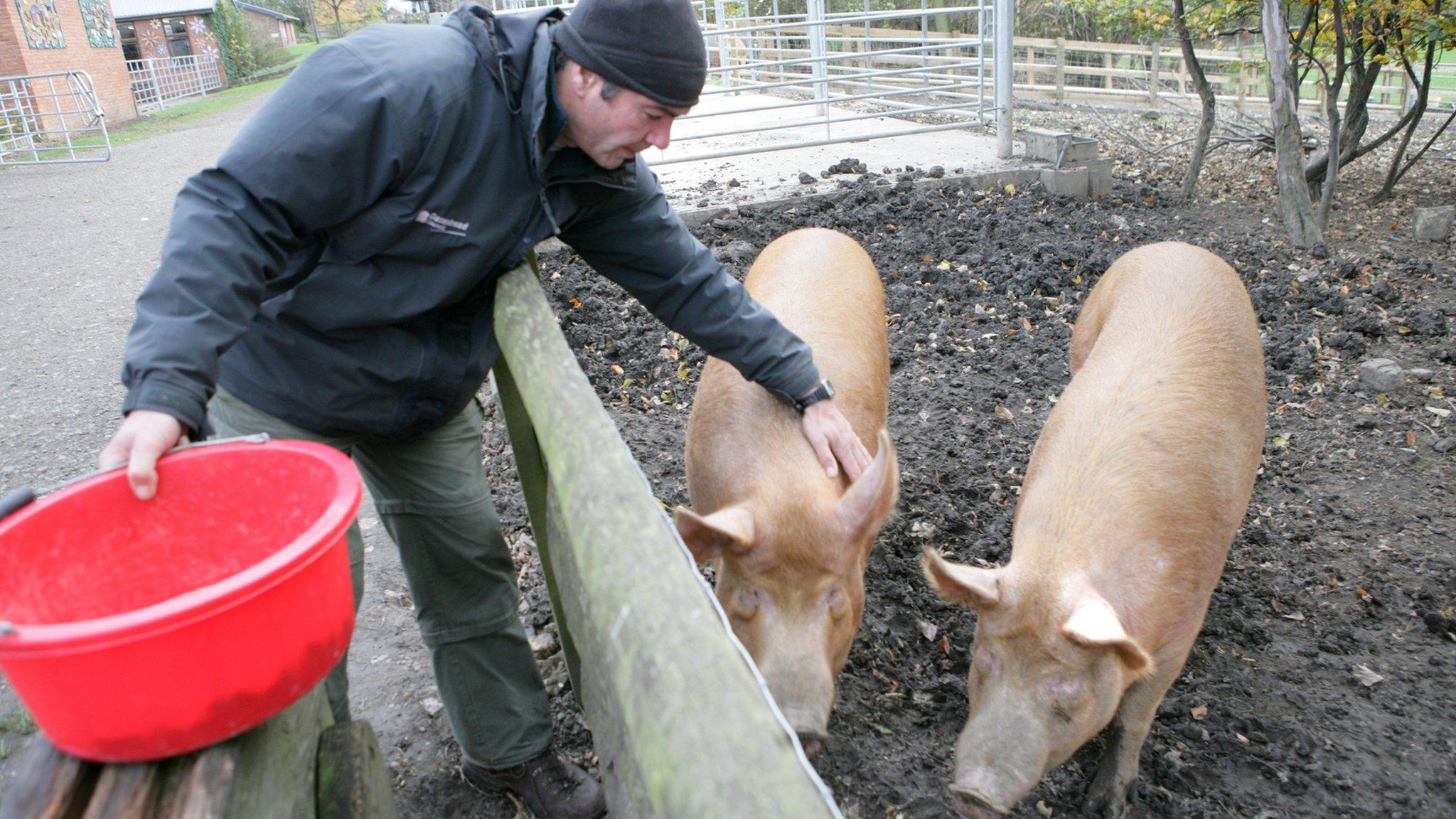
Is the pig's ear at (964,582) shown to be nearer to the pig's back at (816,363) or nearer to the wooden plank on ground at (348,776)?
the pig's back at (816,363)

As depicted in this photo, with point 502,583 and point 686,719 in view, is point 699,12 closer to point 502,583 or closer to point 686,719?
point 502,583

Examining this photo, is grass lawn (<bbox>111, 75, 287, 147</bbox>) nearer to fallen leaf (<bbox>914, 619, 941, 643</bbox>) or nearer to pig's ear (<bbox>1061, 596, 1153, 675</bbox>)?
fallen leaf (<bbox>914, 619, 941, 643</bbox>)

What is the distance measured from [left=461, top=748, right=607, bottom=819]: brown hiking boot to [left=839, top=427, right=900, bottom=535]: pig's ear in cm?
112

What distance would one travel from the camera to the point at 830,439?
10.2ft

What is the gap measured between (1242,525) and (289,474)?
4.05m

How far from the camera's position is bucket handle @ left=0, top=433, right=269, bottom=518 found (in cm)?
146

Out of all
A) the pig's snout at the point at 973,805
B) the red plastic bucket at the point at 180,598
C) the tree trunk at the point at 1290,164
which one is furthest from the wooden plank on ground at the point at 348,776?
the tree trunk at the point at 1290,164

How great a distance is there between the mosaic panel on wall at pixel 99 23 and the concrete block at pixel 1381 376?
32403 millimetres

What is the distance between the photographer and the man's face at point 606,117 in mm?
2211

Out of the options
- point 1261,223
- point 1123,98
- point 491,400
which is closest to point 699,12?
point 1123,98

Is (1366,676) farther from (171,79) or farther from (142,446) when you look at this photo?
(171,79)

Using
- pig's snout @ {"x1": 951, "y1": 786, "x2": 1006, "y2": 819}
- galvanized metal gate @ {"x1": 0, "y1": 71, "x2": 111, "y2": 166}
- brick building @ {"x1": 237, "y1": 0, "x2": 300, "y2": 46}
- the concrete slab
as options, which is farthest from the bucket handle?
brick building @ {"x1": 237, "y1": 0, "x2": 300, "y2": 46}

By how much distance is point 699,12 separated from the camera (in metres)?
21.0

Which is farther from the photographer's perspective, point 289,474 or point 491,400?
point 491,400
